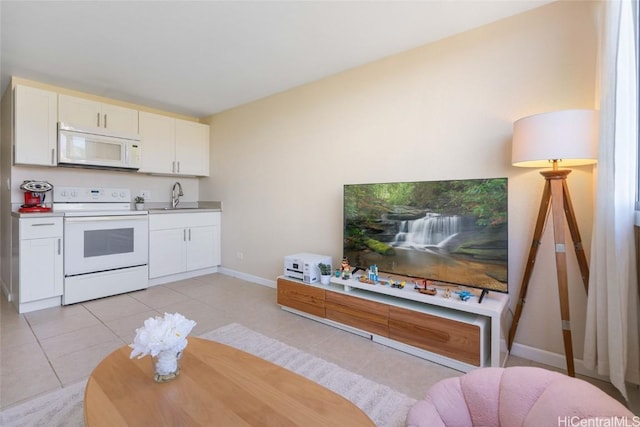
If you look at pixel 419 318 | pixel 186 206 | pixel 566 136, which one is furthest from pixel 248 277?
pixel 566 136

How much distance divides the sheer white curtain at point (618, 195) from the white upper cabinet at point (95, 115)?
4605mm

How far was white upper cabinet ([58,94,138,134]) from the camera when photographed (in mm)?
3361

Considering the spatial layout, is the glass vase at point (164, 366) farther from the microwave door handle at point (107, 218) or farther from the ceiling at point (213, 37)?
the microwave door handle at point (107, 218)

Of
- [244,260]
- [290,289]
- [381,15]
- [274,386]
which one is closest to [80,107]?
[244,260]

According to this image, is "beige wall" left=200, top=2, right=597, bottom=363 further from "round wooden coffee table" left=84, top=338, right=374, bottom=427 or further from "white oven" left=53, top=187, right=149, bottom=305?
"round wooden coffee table" left=84, top=338, right=374, bottom=427

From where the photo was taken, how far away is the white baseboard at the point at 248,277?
154 inches

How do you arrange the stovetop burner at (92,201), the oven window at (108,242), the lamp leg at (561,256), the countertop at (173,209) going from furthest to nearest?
the stovetop burner at (92,201)
the oven window at (108,242)
the countertop at (173,209)
the lamp leg at (561,256)

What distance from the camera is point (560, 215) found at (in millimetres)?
1825

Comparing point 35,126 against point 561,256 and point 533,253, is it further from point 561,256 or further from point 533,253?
point 561,256

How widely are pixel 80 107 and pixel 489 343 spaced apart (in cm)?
468

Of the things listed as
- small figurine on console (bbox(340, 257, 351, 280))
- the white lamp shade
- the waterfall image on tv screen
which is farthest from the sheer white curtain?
small figurine on console (bbox(340, 257, 351, 280))

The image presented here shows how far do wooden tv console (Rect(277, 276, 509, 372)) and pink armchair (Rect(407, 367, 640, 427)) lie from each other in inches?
36.9
